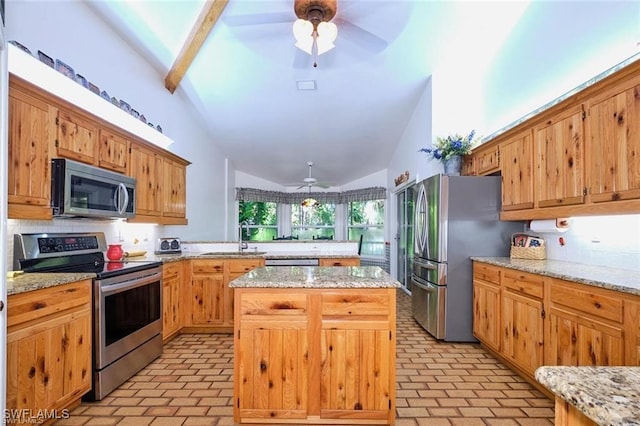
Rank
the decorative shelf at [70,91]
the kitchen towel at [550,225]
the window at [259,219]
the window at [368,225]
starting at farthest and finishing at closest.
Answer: the window at [259,219]
the window at [368,225]
the kitchen towel at [550,225]
the decorative shelf at [70,91]

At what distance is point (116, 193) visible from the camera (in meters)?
2.65

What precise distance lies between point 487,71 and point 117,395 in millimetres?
4896

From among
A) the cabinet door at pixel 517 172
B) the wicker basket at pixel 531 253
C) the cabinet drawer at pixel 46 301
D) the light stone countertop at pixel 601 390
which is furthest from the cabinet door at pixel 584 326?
the cabinet drawer at pixel 46 301

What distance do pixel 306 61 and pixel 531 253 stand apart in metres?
2.95

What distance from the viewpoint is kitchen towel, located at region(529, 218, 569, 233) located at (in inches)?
102

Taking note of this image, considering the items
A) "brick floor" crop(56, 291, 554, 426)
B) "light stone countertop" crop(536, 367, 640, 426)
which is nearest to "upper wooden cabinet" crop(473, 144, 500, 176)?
"brick floor" crop(56, 291, 554, 426)

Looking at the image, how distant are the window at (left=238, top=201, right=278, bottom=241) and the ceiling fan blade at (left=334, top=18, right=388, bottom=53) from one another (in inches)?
189

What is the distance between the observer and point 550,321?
214cm

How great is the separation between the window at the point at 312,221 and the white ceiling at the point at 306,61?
2864 mm

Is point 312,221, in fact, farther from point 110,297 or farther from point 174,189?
point 110,297

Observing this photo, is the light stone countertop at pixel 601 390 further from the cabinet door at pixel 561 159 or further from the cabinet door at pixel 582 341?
the cabinet door at pixel 561 159

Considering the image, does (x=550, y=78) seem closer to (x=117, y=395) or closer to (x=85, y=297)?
(x=85, y=297)

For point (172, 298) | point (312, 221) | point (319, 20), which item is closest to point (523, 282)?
point (319, 20)

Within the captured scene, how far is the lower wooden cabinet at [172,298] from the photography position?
3057 mm
